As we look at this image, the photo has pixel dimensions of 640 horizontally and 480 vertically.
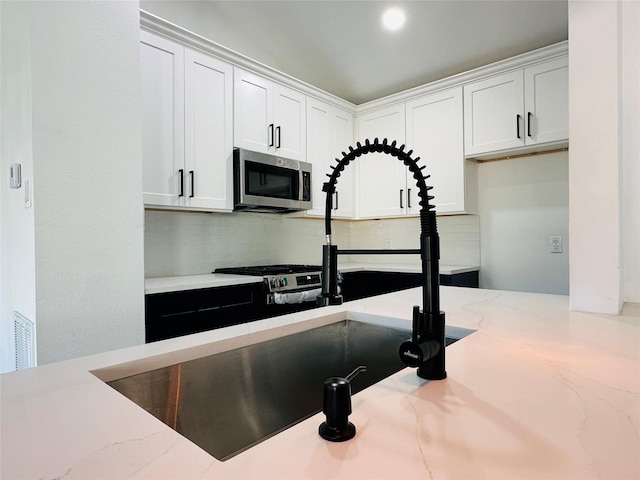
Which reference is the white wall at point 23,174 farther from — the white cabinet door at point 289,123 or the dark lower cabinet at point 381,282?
the dark lower cabinet at point 381,282

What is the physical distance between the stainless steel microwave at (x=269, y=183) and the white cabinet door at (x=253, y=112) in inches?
4.7

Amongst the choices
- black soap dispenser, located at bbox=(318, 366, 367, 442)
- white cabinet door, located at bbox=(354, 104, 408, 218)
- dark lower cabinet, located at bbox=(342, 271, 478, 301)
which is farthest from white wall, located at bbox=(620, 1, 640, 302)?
white cabinet door, located at bbox=(354, 104, 408, 218)

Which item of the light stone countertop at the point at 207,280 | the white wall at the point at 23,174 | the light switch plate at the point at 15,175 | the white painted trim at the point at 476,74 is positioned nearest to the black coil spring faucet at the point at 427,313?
the white wall at the point at 23,174

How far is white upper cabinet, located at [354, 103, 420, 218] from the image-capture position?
3.46 metres

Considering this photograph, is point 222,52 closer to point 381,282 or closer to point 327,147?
point 327,147

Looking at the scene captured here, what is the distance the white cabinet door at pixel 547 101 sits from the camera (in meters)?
2.66

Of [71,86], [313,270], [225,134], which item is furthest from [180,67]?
[313,270]

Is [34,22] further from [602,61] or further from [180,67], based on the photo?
[602,61]

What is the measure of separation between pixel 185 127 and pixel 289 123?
910 millimetres

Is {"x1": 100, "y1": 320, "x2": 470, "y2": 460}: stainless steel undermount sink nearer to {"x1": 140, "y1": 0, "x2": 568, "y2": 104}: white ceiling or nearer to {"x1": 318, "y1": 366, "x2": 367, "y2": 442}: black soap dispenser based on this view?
{"x1": 318, "y1": 366, "x2": 367, "y2": 442}: black soap dispenser

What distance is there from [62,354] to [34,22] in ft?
4.37

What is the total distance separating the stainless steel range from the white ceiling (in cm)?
173

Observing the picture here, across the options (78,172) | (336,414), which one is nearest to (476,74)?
(78,172)

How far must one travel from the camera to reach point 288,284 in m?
2.60
